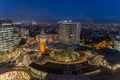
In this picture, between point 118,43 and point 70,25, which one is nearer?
point 118,43

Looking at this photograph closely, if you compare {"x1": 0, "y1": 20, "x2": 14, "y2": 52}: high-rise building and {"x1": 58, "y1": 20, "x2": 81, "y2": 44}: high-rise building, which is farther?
{"x1": 58, "y1": 20, "x2": 81, "y2": 44}: high-rise building

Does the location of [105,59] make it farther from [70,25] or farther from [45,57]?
[70,25]

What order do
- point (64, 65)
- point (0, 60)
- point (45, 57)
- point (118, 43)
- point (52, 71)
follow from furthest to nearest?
1. point (118, 43)
2. point (0, 60)
3. point (45, 57)
4. point (64, 65)
5. point (52, 71)

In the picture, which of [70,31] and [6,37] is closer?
[6,37]

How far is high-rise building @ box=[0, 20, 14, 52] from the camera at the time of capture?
48.6 metres

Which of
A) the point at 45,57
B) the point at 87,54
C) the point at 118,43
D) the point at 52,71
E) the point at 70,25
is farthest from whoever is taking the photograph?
the point at 70,25

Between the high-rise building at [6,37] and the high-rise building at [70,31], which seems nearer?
the high-rise building at [6,37]

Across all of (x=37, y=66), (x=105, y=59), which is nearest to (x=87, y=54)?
(x=105, y=59)

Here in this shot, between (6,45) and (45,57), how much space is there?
21.9 metres

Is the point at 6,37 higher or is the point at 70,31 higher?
the point at 70,31

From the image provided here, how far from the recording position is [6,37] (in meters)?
49.9

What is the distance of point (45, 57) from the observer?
33.4 m

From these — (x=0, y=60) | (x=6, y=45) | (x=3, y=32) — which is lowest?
(x=0, y=60)

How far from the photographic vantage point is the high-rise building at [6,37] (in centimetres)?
4860
